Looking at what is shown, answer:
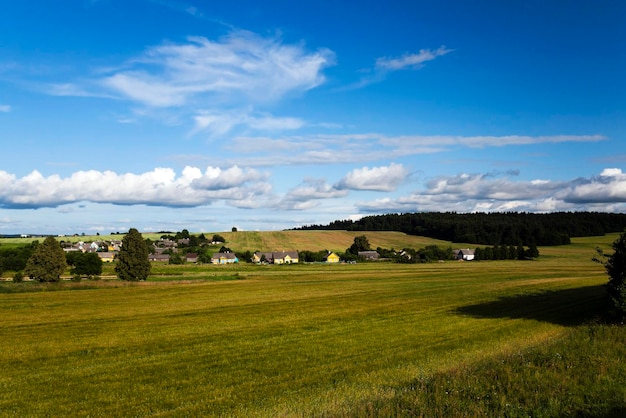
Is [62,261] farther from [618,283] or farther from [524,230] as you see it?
[524,230]

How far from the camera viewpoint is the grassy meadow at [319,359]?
42.8ft

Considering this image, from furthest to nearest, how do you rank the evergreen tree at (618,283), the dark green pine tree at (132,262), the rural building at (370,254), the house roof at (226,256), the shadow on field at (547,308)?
the rural building at (370,254), the house roof at (226,256), the dark green pine tree at (132,262), the shadow on field at (547,308), the evergreen tree at (618,283)

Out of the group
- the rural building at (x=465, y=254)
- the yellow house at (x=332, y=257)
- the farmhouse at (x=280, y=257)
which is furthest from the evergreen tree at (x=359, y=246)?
the rural building at (x=465, y=254)

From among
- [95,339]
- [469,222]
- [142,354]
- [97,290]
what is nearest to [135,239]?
[97,290]

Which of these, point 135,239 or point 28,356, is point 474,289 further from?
point 135,239

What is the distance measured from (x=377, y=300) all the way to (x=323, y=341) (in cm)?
2038

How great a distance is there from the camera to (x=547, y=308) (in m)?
34.2

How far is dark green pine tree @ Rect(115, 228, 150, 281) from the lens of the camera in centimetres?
7906

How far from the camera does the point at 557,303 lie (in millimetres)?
37031

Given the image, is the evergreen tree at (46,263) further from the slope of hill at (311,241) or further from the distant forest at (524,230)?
the distant forest at (524,230)

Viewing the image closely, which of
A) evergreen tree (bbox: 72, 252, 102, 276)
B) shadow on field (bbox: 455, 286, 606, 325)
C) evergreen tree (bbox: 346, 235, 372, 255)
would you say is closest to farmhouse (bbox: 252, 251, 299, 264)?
evergreen tree (bbox: 346, 235, 372, 255)

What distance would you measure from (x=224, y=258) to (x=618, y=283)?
12743cm

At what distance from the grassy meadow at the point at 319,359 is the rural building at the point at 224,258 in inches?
4085

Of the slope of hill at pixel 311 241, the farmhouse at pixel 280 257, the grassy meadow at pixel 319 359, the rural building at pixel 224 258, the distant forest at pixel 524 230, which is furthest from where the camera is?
the distant forest at pixel 524 230
